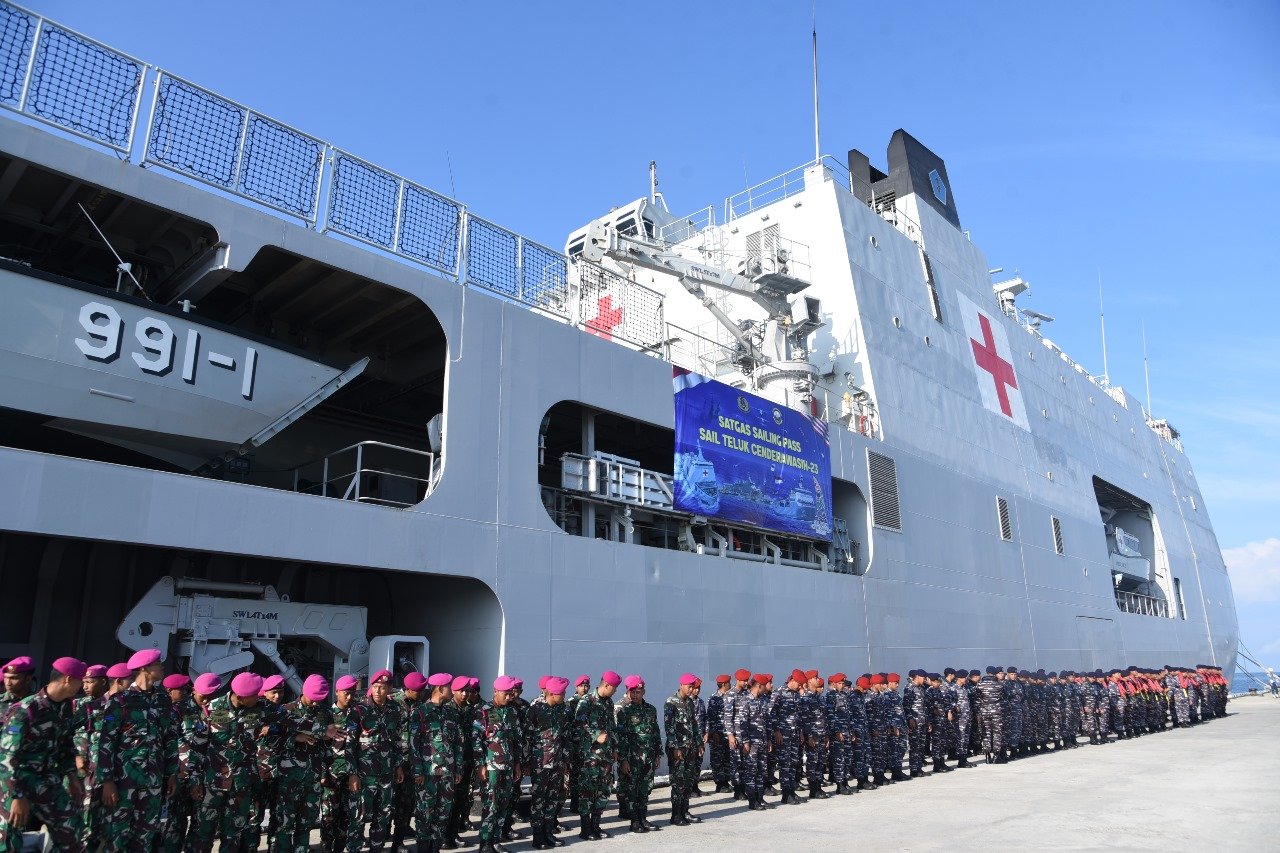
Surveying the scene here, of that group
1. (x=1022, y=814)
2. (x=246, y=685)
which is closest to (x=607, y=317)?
(x=1022, y=814)

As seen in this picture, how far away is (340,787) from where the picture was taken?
231 inches

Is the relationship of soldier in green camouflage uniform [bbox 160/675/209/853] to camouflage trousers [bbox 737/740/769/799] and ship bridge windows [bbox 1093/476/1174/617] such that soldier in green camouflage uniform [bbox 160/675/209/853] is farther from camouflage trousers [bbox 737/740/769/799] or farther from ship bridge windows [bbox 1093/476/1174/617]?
ship bridge windows [bbox 1093/476/1174/617]

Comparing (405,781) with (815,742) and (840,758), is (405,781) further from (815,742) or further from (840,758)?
(840,758)

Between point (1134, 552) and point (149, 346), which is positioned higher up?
point (1134, 552)

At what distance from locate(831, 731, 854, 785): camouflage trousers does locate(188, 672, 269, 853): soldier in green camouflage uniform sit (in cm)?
608

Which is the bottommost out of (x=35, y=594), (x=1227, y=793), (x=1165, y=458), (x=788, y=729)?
(x=1227, y=793)

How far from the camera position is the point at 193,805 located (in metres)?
5.35

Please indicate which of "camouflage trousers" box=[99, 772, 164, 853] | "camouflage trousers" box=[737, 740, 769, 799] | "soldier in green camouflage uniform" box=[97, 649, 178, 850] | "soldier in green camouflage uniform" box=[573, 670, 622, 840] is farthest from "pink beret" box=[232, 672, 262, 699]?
"camouflage trousers" box=[737, 740, 769, 799]

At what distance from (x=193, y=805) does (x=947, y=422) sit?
14.5 m

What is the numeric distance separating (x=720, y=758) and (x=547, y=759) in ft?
10.2

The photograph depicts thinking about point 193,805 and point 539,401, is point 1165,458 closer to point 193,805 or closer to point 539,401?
point 539,401

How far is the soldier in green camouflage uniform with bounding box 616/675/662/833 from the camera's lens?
7.27 m

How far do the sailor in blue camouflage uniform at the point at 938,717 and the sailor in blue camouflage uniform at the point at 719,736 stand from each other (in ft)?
10.3

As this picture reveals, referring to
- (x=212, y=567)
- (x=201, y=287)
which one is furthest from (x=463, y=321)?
(x=212, y=567)
